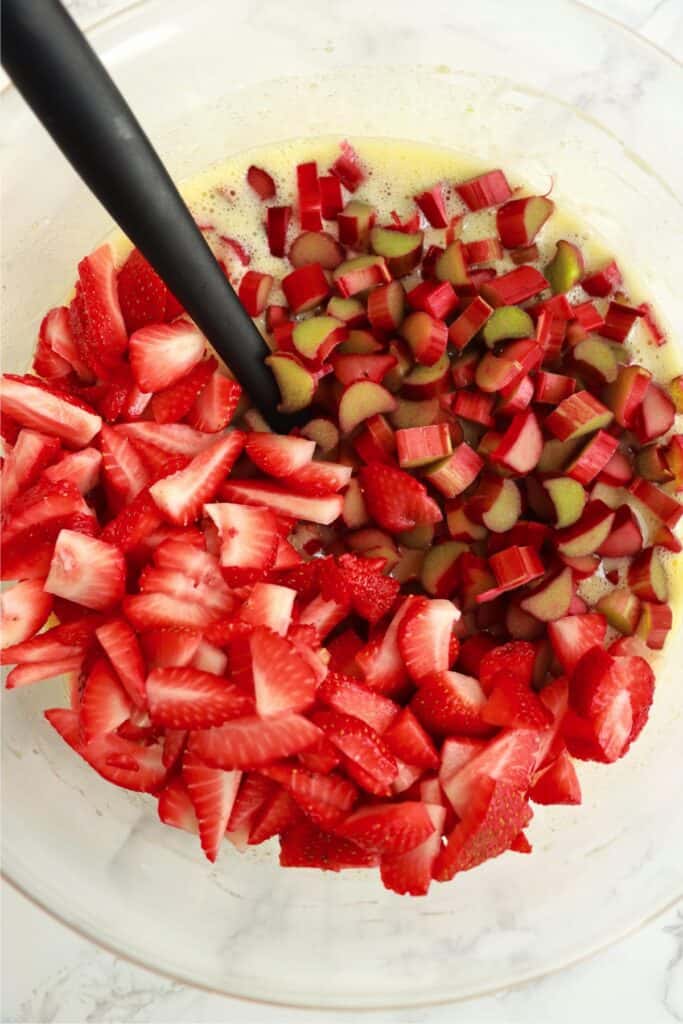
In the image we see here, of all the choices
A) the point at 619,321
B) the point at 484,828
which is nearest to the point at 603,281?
the point at 619,321

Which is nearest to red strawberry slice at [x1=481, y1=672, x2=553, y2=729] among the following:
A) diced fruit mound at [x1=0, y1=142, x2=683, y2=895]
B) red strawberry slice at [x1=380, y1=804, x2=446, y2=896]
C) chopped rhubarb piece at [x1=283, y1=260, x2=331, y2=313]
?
diced fruit mound at [x1=0, y1=142, x2=683, y2=895]

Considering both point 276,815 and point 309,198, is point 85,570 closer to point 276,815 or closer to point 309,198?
point 276,815

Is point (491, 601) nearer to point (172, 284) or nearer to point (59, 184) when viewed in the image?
point (172, 284)

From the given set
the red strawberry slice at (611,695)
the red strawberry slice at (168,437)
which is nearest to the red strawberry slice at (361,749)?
the red strawberry slice at (611,695)

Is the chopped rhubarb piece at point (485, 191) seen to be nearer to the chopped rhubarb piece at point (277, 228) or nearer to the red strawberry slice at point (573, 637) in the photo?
the chopped rhubarb piece at point (277, 228)

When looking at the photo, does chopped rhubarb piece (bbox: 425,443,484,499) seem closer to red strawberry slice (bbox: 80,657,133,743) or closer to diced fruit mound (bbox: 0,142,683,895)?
diced fruit mound (bbox: 0,142,683,895)
